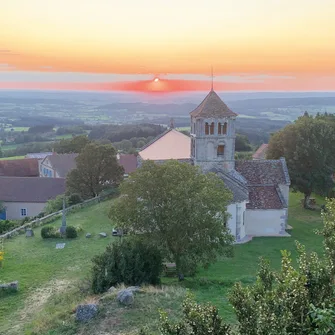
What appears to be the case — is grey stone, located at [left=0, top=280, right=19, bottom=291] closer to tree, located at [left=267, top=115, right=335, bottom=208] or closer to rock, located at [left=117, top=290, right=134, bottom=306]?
rock, located at [left=117, top=290, right=134, bottom=306]

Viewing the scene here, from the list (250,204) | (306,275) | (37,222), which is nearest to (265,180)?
(250,204)

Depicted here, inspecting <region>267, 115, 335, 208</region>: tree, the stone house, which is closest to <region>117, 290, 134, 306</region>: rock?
<region>267, 115, 335, 208</region>: tree

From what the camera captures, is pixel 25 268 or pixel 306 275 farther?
pixel 25 268

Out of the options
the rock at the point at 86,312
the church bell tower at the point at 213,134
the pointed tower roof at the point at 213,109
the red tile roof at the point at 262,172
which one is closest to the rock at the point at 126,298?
the rock at the point at 86,312

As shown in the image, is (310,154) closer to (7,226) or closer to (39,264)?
(39,264)

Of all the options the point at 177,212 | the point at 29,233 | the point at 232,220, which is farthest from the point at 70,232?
the point at 177,212

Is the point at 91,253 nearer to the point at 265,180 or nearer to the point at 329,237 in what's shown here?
the point at 265,180
